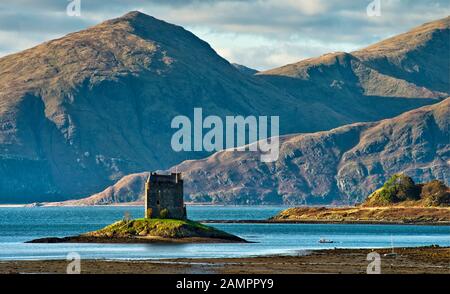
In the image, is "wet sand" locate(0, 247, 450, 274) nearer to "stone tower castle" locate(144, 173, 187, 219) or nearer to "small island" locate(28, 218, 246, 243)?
"small island" locate(28, 218, 246, 243)

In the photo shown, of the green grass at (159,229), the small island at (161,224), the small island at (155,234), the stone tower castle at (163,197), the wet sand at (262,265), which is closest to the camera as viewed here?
the wet sand at (262,265)

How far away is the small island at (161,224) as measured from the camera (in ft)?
613

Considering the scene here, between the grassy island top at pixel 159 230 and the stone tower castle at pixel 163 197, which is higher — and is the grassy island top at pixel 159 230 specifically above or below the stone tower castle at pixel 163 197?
below

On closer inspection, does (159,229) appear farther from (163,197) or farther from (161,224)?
(163,197)

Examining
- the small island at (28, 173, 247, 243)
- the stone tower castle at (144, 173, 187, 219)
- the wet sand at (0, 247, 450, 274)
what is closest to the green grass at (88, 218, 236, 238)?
the small island at (28, 173, 247, 243)

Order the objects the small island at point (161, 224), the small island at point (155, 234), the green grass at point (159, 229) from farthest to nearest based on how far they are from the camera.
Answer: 1. the small island at point (161, 224)
2. the green grass at point (159, 229)
3. the small island at point (155, 234)

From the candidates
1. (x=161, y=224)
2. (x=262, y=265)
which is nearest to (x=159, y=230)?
(x=161, y=224)

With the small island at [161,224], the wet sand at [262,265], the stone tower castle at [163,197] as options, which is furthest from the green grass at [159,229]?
Answer: the wet sand at [262,265]

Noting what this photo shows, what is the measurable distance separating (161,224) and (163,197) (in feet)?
15.2

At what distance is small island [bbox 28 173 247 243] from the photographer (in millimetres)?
186725

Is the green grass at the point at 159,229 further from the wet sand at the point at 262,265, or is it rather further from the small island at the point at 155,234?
the wet sand at the point at 262,265
